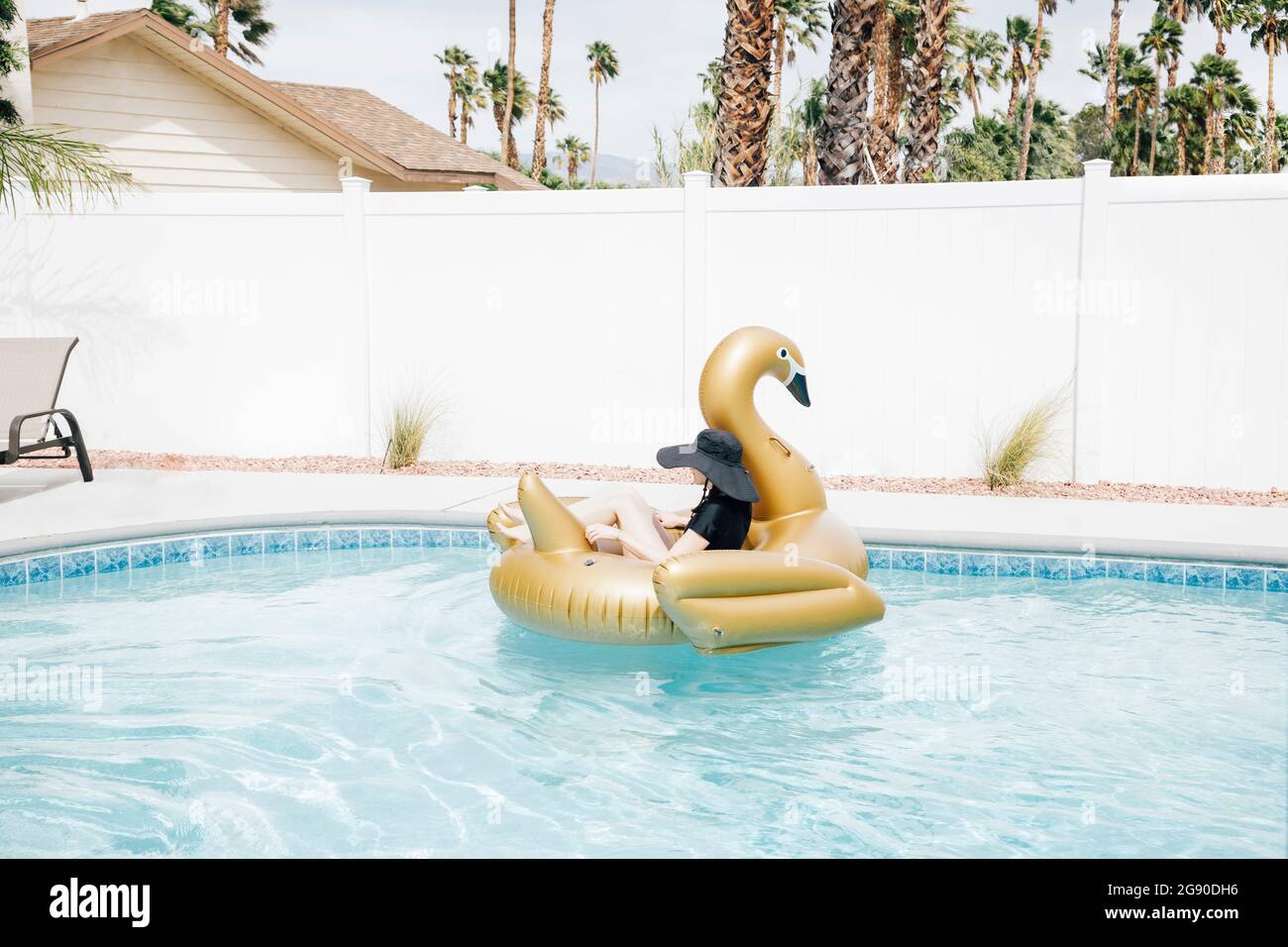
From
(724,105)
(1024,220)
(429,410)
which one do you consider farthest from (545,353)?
(1024,220)

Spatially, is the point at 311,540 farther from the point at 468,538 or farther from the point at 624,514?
the point at 624,514

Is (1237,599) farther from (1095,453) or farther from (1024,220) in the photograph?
(1024,220)

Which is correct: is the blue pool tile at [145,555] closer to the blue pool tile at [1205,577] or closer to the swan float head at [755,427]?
the swan float head at [755,427]

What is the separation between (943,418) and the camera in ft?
28.9

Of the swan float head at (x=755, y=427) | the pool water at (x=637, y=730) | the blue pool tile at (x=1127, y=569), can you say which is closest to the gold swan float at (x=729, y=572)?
the swan float head at (x=755, y=427)

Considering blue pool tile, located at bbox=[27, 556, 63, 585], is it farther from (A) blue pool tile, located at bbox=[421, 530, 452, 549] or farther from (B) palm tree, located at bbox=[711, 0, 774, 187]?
(B) palm tree, located at bbox=[711, 0, 774, 187]

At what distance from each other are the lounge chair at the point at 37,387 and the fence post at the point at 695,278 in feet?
15.2

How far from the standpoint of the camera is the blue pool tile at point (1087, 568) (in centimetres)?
664

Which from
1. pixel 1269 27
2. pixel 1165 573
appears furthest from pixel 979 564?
pixel 1269 27

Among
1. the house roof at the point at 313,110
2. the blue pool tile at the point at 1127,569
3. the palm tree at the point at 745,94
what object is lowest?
the blue pool tile at the point at 1127,569

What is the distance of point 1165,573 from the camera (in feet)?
21.3

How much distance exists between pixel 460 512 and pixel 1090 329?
4.66m

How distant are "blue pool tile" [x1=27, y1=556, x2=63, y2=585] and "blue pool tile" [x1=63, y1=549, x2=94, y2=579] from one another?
0.04 meters

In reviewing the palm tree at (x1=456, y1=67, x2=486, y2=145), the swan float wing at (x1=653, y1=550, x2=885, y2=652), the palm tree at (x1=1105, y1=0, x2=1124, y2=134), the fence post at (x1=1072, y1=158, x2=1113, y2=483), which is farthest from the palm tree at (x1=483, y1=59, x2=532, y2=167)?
the swan float wing at (x1=653, y1=550, x2=885, y2=652)
